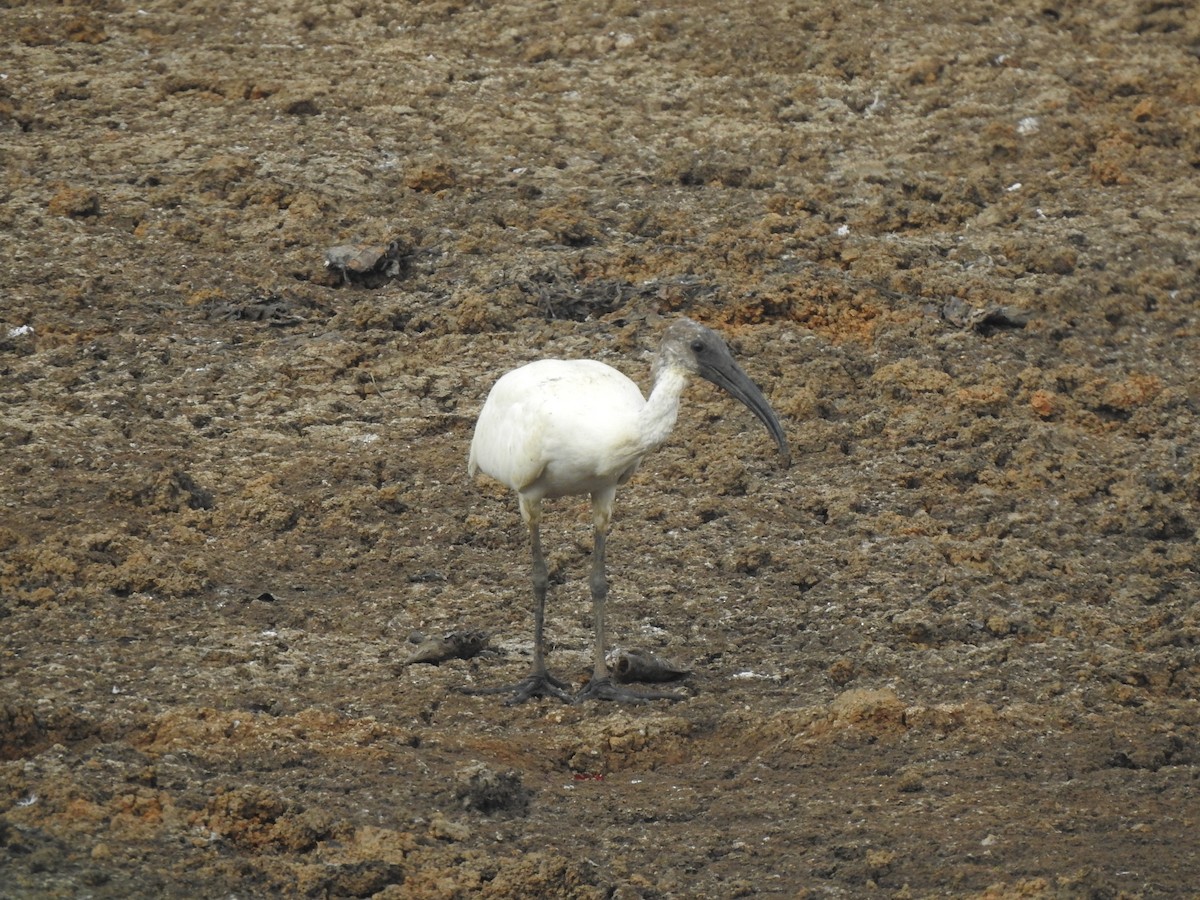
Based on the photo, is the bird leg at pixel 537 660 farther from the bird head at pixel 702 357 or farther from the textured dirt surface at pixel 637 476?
the bird head at pixel 702 357

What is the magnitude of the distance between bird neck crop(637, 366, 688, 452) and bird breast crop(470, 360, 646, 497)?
36mm

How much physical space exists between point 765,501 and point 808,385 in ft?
4.05

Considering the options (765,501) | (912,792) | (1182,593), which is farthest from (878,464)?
(912,792)

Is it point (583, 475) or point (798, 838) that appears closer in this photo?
point (798, 838)

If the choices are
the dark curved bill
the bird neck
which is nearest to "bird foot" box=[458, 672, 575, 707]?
the bird neck

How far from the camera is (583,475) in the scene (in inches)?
326

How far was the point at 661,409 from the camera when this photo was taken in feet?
26.7

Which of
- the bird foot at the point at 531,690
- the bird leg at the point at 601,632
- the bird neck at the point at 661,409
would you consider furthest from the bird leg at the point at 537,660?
the bird neck at the point at 661,409

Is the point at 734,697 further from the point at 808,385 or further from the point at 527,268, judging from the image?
the point at 527,268

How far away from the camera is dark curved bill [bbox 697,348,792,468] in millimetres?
8250

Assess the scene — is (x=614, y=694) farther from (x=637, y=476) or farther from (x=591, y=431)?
(x=637, y=476)

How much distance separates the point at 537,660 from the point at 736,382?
61.0 inches

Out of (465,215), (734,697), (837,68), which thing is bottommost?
(734,697)

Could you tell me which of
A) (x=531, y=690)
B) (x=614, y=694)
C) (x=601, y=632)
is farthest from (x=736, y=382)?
(x=531, y=690)
